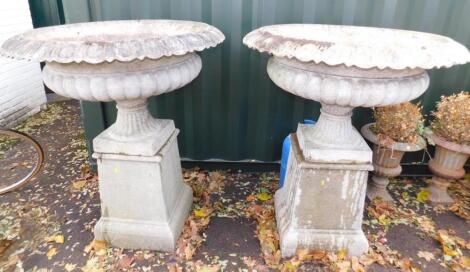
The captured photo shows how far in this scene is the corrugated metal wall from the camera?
2740 mm

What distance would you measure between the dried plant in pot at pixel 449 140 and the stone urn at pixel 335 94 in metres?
0.83

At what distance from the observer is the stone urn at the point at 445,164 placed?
2.75m

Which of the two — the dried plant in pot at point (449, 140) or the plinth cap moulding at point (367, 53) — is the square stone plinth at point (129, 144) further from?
the dried plant in pot at point (449, 140)

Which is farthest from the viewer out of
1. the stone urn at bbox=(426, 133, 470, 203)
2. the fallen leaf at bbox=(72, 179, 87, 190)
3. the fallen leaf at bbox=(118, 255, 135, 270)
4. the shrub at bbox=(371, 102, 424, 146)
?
the fallen leaf at bbox=(72, 179, 87, 190)

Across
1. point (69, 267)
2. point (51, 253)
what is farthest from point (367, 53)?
point (51, 253)

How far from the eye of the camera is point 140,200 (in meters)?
2.30

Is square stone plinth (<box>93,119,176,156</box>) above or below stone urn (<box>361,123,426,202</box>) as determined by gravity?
above

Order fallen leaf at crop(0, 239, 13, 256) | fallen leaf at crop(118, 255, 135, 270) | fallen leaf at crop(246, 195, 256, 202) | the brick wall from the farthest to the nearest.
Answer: the brick wall → fallen leaf at crop(246, 195, 256, 202) → fallen leaf at crop(0, 239, 13, 256) → fallen leaf at crop(118, 255, 135, 270)

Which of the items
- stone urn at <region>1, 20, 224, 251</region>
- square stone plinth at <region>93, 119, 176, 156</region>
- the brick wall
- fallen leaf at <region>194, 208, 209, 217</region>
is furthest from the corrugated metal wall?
the brick wall

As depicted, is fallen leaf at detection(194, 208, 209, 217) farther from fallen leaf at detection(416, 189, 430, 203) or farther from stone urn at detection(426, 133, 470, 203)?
stone urn at detection(426, 133, 470, 203)

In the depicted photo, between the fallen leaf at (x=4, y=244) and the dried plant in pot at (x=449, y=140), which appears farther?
the dried plant in pot at (x=449, y=140)

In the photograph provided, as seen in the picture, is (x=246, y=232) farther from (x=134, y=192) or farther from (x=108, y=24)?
(x=108, y=24)

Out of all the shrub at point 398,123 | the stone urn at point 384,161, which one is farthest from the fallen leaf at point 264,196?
the shrub at point 398,123

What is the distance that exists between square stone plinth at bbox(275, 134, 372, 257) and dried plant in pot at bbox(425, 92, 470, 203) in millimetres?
1136
